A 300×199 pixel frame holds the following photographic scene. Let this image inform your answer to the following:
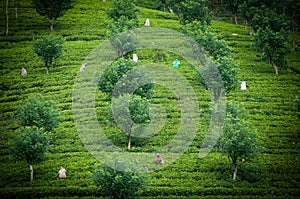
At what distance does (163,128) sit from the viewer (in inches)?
1834

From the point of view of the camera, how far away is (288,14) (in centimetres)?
8131

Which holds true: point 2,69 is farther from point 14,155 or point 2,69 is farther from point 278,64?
point 278,64

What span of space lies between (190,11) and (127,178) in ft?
120

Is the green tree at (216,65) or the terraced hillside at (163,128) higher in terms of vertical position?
the green tree at (216,65)

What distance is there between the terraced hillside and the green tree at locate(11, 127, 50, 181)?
7.29 ft

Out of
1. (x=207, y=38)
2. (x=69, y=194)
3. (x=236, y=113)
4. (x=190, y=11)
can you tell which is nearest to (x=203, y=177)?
(x=236, y=113)

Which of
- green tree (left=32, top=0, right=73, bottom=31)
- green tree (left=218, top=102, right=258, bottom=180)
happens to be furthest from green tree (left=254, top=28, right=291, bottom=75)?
green tree (left=32, top=0, right=73, bottom=31)

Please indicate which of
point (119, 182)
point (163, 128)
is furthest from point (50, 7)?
point (119, 182)

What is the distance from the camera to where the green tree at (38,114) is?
40812 mm

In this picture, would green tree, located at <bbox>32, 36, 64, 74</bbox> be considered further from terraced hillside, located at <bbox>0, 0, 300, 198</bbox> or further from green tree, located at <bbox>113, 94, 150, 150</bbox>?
green tree, located at <bbox>113, 94, 150, 150</bbox>

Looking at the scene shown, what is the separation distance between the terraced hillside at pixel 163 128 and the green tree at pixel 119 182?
10.3ft

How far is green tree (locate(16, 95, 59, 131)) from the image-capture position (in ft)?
134

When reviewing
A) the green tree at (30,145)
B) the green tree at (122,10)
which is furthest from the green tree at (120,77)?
the green tree at (122,10)

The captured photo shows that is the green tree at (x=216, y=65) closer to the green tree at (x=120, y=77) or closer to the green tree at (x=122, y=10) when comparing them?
the green tree at (x=120, y=77)
